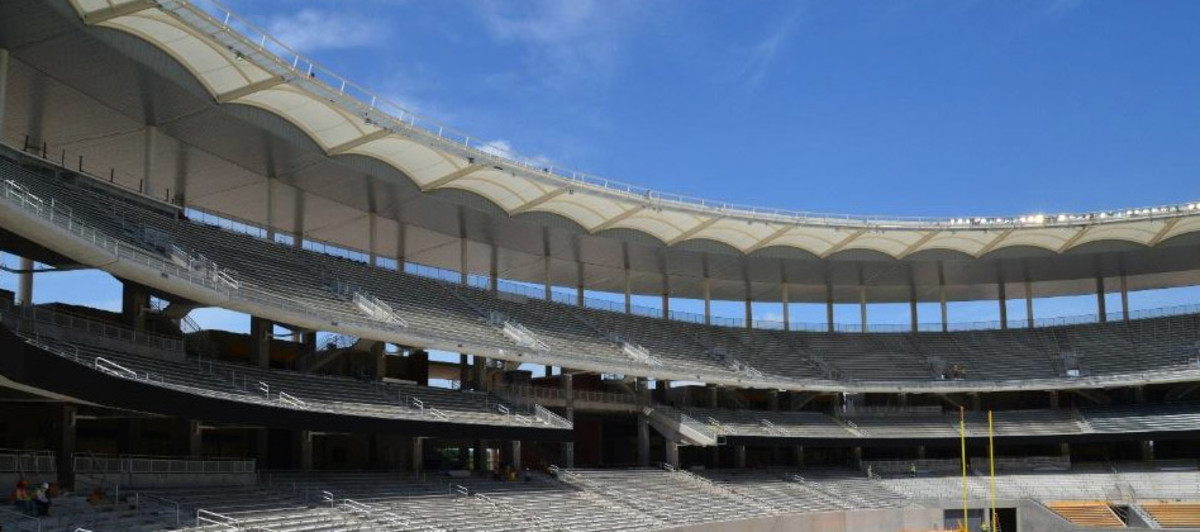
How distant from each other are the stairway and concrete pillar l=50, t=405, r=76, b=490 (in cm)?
4332

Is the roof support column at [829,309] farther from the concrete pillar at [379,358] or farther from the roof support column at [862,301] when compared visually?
the concrete pillar at [379,358]

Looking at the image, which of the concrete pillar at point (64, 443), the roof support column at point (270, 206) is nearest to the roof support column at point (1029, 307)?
the roof support column at point (270, 206)

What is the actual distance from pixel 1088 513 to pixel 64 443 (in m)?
44.6

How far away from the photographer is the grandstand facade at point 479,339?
96.4 feet

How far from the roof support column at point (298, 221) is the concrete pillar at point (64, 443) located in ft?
58.5

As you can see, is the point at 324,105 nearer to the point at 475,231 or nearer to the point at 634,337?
the point at 475,231

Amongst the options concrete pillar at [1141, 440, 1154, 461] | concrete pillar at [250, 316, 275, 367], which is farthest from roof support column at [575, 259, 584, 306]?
Answer: concrete pillar at [1141, 440, 1154, 461]

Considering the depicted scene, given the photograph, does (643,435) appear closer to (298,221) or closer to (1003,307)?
(298,221)

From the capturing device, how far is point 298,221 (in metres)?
48.0

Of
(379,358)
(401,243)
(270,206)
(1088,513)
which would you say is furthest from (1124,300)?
(270,206)

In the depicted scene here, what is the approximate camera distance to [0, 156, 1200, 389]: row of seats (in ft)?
118

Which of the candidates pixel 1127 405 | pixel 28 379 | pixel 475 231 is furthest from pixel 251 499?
pixel 1127 405

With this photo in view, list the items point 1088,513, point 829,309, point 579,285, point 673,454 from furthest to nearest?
1. point 829,309
2. point 579,285
3. point 673,454
4. point 1088,513

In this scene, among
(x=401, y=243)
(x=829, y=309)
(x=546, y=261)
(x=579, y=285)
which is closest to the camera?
(x=401, y=243)
